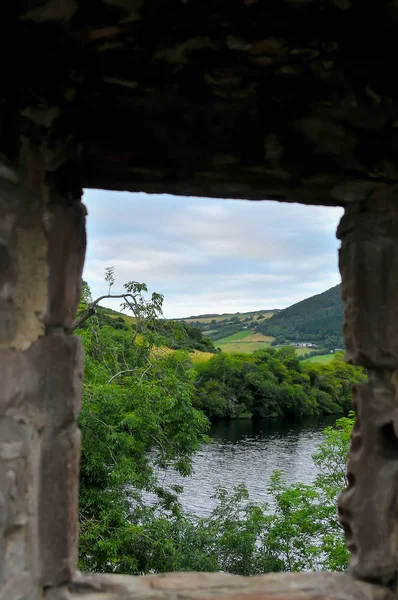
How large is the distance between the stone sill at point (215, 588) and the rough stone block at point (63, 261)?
2.82 feet

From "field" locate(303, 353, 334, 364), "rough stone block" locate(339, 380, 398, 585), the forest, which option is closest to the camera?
"rough stone block" locate(339, 380, 398, 585)

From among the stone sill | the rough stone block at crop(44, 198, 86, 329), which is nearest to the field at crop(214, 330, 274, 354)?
the stone sill

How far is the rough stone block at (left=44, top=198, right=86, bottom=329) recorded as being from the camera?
5.91 feet

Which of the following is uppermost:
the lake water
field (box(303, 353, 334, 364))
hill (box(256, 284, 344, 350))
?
hill (box(256, 284, 344, 350))

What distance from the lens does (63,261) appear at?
1829 millimetres

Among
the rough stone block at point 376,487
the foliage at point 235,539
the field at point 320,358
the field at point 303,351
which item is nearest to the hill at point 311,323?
the field at point 320,358

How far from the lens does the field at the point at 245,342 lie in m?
42.3

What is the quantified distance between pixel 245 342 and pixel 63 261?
44.8 meters

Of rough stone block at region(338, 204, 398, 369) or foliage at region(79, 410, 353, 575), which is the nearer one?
rough stone block at region(338, 204, 398, 369)

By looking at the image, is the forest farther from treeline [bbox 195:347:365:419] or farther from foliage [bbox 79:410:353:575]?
treeline [bbox 195:347:365:419]

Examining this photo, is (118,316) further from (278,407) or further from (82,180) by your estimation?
(278,407)

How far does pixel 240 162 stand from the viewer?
1.89 m

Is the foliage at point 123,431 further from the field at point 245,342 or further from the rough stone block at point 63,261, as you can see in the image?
the field at point 245,342

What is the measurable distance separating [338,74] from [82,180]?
3.03 feet
